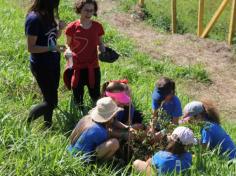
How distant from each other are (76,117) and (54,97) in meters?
0.43

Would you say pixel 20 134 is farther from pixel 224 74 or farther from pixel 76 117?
pixel 224 74

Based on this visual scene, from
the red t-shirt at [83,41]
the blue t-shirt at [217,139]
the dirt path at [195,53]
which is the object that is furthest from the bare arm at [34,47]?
the dirt path at [195,53]

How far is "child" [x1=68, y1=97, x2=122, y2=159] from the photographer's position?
4.43 metres

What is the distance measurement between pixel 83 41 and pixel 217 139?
1.75 meters

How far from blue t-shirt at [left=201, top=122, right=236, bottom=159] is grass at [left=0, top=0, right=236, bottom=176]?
0.78 feet

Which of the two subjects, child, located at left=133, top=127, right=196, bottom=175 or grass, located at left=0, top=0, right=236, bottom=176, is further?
child, located at left=133, top=127, right=196, bottom=175

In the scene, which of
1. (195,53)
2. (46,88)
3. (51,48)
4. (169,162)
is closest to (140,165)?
(169,162)

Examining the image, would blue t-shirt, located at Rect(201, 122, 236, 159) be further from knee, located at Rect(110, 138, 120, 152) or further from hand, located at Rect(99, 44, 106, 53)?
hand, located at Rect(99, 44, 106, 53)

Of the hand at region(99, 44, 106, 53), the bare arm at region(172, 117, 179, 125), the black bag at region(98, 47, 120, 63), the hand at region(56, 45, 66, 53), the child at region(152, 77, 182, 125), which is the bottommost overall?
the bare arm at region(172, 117, 179, 125)

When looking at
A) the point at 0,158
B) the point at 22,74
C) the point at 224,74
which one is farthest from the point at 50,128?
the point at 224,74

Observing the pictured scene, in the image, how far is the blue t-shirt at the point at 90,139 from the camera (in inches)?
174

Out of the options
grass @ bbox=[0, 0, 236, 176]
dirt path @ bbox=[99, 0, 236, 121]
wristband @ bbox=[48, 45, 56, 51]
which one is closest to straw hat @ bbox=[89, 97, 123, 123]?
grass @ bbox=[0, 0, 236, 176]

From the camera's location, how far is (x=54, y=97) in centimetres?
511

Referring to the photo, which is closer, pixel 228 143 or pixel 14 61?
pixel 228 143
